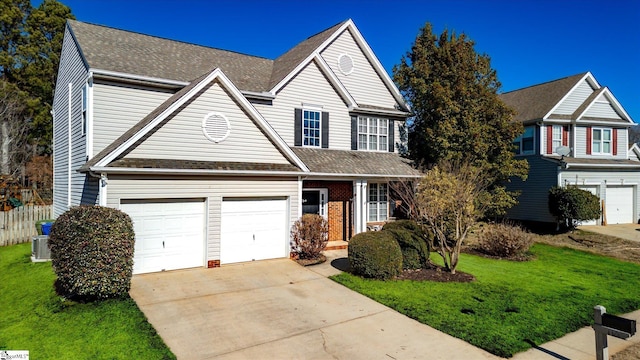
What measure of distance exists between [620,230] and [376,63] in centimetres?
1648

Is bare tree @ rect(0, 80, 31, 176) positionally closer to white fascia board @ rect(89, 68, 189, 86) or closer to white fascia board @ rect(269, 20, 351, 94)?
white fascia board @ rect(89, 68, 189, 86)

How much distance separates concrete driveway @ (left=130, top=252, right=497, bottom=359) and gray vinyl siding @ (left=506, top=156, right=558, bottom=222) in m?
17.5

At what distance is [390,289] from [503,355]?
3724 millimetres

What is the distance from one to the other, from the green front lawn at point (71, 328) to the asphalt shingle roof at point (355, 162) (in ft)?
28.3

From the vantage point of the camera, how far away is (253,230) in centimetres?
1247

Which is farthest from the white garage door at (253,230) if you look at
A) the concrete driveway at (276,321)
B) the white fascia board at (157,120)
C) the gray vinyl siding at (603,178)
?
the gray vinyl siding at (603,178)

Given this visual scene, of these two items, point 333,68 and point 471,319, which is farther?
point 333,68

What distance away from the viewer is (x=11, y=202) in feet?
65.2

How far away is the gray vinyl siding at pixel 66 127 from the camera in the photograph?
13211mm

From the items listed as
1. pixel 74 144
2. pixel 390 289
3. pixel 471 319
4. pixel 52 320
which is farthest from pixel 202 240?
pixel 471 319


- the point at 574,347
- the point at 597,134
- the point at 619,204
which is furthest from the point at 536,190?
the point at 574,347

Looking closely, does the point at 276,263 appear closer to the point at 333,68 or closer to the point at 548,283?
the point at 548,283

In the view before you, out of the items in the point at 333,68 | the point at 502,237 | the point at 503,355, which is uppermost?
the point at 333,68

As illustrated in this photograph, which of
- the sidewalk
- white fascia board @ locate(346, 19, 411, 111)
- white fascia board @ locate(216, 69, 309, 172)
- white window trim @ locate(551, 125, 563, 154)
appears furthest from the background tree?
the sidewalk
